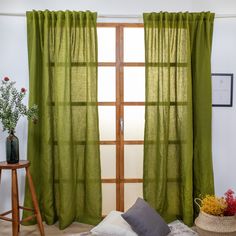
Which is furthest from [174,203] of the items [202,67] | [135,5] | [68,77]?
[135,5]

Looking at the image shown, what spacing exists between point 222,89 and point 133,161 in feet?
4.10

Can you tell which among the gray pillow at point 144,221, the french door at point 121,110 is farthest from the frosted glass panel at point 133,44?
the gray pillow at point 144,221

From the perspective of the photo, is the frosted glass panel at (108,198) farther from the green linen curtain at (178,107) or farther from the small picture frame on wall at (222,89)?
the small picture frame on wall at (222,89)

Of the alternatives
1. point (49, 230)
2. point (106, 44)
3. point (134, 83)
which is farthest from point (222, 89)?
point (49, 230)

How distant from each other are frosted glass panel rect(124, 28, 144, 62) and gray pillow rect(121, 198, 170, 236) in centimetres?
156

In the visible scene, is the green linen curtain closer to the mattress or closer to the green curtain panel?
the mattress

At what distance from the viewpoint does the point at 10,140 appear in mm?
3023

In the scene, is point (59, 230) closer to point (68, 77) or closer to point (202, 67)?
point (68, 77)

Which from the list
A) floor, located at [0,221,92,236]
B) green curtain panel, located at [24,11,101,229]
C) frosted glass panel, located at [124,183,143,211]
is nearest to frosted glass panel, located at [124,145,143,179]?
frosted glass panel, located at [124,183,143,211]

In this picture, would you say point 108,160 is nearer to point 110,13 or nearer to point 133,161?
point 133,161

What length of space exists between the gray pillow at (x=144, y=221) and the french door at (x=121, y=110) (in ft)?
2.12

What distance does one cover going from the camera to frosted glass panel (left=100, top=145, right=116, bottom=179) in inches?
141

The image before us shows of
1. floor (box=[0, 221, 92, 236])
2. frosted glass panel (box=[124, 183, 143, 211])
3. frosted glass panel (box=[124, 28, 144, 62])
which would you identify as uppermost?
frosted glass panel (box=[124, 28, 144, 62])

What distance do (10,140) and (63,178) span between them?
0.69 m
